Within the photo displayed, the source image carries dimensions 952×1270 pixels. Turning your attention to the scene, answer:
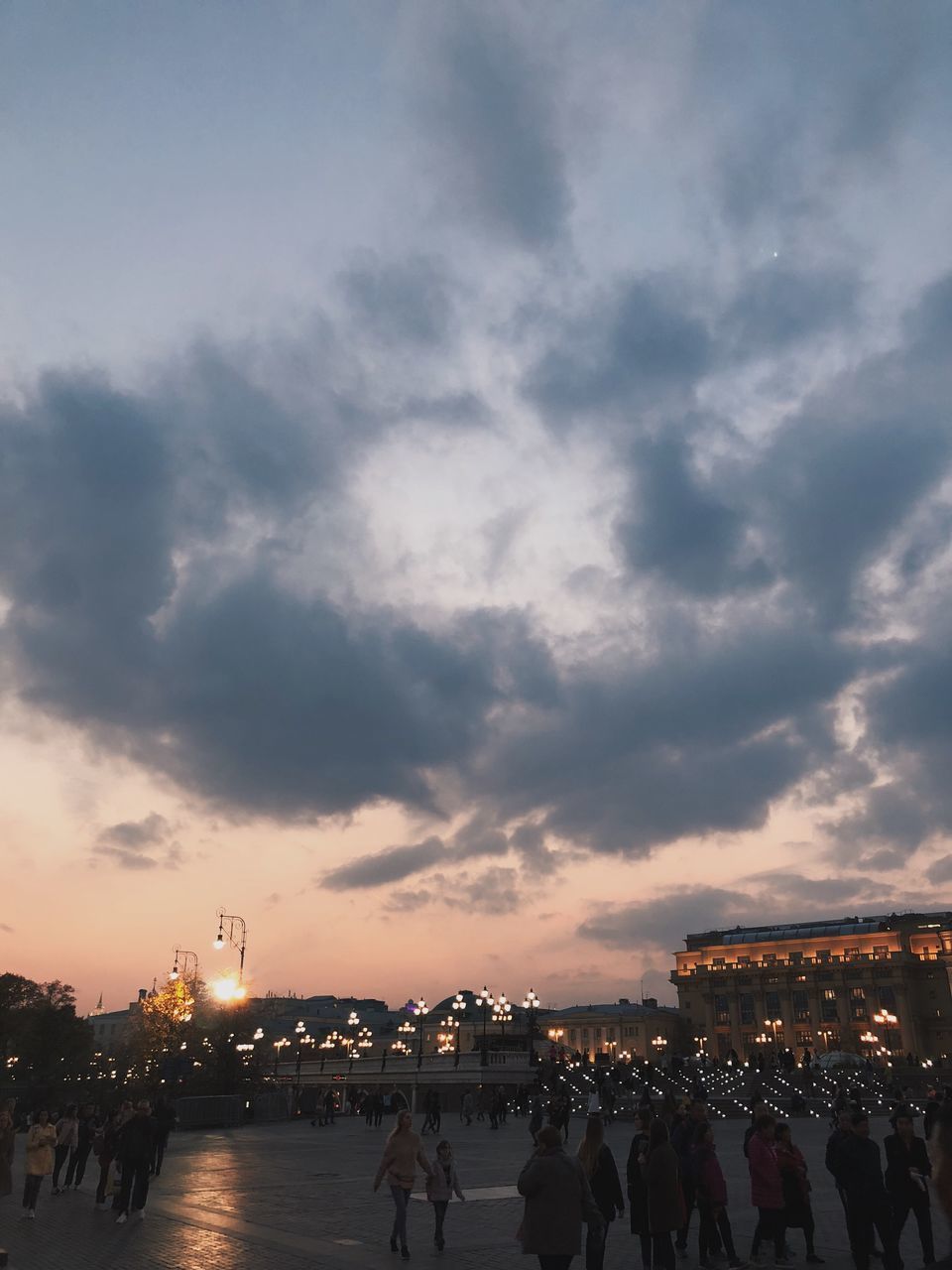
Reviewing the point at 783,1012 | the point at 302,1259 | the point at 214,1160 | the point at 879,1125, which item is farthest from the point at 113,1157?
the point at 783,1012

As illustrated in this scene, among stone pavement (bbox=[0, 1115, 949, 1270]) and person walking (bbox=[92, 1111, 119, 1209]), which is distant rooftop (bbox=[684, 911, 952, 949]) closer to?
stone pavement (bbox=[0, 1115, 949, 1270])

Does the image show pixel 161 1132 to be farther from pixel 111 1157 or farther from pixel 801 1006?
pixel 801 1006

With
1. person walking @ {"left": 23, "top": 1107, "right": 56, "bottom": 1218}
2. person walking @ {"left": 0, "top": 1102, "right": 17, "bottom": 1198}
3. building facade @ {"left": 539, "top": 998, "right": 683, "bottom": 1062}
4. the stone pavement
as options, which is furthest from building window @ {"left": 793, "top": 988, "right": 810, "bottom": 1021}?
person walking @ {"left": 0, "top": 1102, "right": 17, "bottom": 1198}

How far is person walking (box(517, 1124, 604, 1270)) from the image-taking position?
783cm

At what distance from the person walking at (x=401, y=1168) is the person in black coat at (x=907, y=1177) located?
233 inches

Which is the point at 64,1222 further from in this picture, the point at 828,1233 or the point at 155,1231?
the point at 828,1233

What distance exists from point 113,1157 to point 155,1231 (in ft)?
14.2

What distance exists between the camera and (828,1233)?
14086 millimetres

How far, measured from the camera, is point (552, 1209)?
789cm

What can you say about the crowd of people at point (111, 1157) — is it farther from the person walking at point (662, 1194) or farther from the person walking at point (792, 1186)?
the person walking at point (792, 1186)

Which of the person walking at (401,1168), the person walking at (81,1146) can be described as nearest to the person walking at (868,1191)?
the person walking at (401,1168)

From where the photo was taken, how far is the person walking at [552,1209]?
783 centimetres

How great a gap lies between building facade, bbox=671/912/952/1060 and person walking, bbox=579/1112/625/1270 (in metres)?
121

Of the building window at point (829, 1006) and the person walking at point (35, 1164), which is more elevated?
the building window at point (829, 1006)
